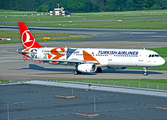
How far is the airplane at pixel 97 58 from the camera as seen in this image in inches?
2611

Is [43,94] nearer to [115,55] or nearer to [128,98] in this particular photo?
[128,98]

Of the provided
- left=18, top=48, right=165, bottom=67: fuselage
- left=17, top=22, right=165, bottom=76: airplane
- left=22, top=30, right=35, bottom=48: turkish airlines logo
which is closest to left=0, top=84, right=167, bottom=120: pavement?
left=17, top=22, right=165, bottom=76: airplane

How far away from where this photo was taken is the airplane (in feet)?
218

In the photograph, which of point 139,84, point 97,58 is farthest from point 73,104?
point 97,58

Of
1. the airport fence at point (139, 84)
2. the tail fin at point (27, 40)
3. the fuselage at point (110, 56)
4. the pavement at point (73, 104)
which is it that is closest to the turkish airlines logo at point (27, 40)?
the tail fin at point (27, 40)

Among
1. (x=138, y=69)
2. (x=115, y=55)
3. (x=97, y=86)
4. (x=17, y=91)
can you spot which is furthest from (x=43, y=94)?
(x=138, y=69)

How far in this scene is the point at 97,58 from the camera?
2709 inches

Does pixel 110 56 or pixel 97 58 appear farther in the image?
pixel 97 58

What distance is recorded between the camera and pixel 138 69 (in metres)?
77.4

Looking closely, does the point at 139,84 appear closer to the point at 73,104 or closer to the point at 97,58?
the point at 97,58

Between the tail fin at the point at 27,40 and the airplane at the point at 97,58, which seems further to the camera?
the tail fin at the point at 27,40

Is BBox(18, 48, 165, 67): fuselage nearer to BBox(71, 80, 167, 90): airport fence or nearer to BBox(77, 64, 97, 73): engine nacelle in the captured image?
BBox(77, 64, 97, 73): engine nacelle

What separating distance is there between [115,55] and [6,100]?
2894 cm

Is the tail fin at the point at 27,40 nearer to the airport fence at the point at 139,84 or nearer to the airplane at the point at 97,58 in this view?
the airplane at the point at 97,58
